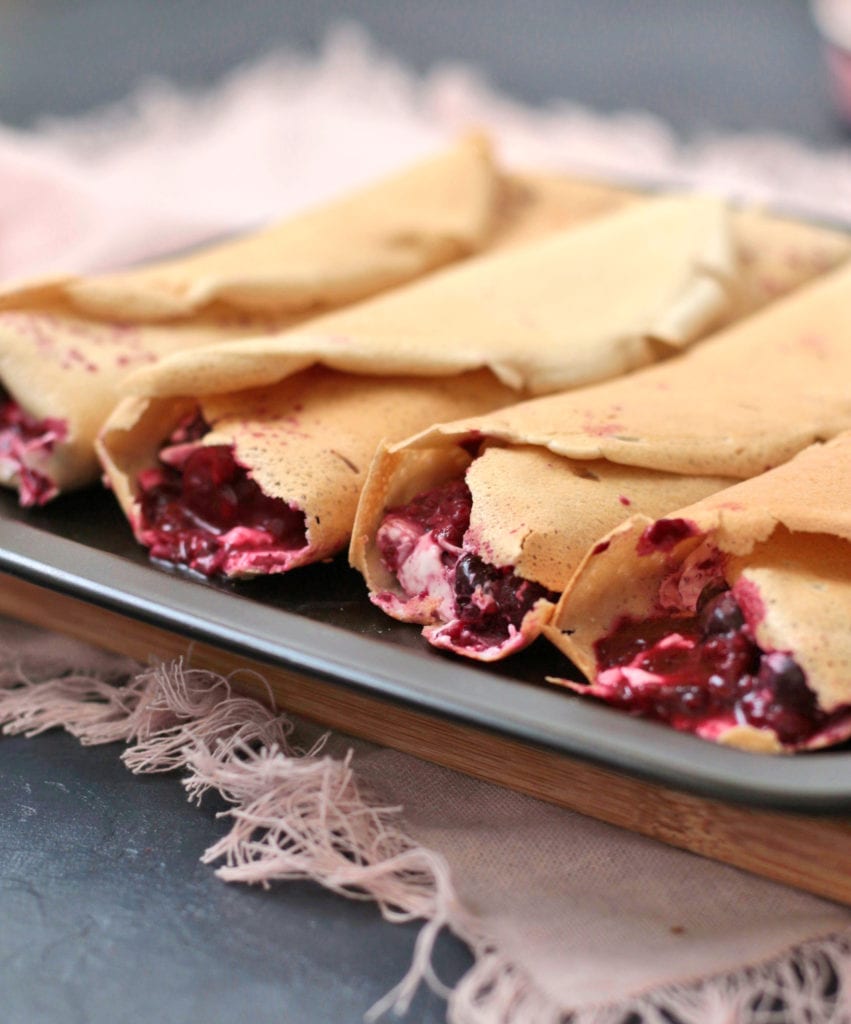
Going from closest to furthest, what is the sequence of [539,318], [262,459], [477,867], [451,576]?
[477,867] → [451,576] → [262,459] → [539,318]

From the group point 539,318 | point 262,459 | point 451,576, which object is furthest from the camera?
point 539,318

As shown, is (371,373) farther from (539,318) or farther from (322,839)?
(322,839)

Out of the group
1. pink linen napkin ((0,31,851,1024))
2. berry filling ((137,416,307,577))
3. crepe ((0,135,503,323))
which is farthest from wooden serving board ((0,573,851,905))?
crepe ((0,135,503,323))

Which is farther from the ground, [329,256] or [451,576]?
[329,256]

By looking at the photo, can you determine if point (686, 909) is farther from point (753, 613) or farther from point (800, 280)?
point (800, 280)

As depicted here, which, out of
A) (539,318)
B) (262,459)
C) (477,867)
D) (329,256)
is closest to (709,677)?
(477,867)

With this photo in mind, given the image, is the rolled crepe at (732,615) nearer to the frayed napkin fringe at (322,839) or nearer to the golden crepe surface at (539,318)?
the frayed napkin fringe at (322,839)

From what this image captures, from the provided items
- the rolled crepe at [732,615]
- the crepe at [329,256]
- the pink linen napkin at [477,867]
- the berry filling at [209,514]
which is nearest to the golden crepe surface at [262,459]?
the berry filling at [209,514]

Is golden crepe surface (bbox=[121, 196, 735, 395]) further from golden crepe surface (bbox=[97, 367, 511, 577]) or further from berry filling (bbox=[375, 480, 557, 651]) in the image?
berry filling (bbox=[375, 480, 557, 651])
